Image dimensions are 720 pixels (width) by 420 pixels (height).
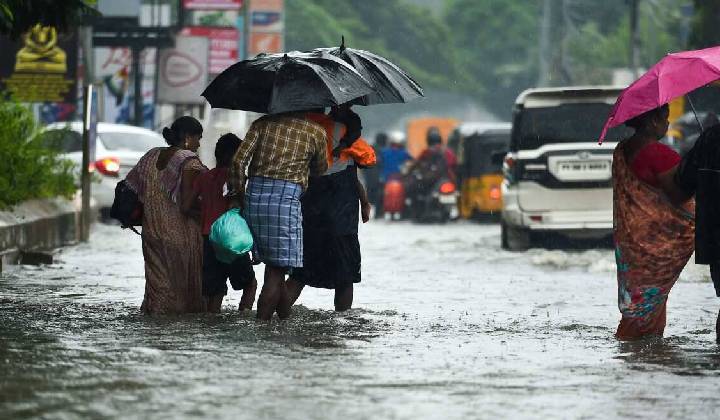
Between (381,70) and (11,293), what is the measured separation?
11.4ft

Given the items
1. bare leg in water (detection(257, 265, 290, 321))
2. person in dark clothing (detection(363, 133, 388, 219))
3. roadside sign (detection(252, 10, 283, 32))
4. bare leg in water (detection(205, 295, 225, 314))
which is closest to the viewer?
bare leg in water (detection(257, 265, 290, 321))

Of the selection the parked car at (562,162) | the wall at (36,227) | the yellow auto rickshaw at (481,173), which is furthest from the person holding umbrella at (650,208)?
the yellow auto rickshaw at (481,173)

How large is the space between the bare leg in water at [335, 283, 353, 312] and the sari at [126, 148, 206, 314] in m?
0.92

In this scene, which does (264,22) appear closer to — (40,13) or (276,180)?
(40,13)

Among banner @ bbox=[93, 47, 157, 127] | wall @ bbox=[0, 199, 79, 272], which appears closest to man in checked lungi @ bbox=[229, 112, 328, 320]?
wall @ bbox=[0, 199, 79, 272]

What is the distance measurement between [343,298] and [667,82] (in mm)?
2812

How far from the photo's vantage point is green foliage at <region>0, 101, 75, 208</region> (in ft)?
59.1

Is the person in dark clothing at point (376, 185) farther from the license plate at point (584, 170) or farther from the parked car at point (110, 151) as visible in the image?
the license plate at point (584, 170)

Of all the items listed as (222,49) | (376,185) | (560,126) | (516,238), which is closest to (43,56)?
(376,185)

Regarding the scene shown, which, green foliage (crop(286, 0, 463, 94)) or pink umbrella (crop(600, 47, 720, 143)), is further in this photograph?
green foliage (crop(286, 0, 463, 94))

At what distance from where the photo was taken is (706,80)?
10.3m

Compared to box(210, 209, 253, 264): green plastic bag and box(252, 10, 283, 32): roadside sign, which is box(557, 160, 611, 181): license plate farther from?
box(252, 10, 283, 32): roadside sign

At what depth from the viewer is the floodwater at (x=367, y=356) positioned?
759cm

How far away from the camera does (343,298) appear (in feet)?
40.0
